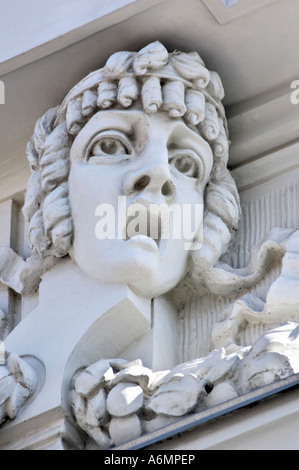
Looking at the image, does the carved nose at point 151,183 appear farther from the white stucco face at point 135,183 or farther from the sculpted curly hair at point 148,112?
the sculpted curly hair at point 148,112

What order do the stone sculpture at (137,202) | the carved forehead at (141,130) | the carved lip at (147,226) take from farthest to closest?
the carved forehead at (141,130), the carved lip at (147,226), the stone sculpture at (137,202)

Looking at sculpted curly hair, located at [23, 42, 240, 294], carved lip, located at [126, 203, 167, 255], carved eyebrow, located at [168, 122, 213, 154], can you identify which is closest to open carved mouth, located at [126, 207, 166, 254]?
carved lip, located at [126, 203, 167, 255]

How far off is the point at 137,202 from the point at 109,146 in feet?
0.82

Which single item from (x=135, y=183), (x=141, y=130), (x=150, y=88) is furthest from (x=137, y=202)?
(x=150, y=88)

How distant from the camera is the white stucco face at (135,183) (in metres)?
4.80

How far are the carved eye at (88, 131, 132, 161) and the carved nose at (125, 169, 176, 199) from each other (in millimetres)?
126

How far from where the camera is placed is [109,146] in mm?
5031

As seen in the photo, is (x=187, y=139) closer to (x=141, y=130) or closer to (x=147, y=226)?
(x=141, y=130)

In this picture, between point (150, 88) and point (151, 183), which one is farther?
point (150, 88)

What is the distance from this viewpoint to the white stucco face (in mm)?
4805

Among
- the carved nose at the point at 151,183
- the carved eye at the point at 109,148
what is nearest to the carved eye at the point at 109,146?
the carved eye at the point at 109,148

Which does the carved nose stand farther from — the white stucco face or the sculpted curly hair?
the sculpted curly hair

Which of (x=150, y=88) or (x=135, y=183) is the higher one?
(x=150, y=88)

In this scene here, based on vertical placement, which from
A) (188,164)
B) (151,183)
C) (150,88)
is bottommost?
(188,164)
